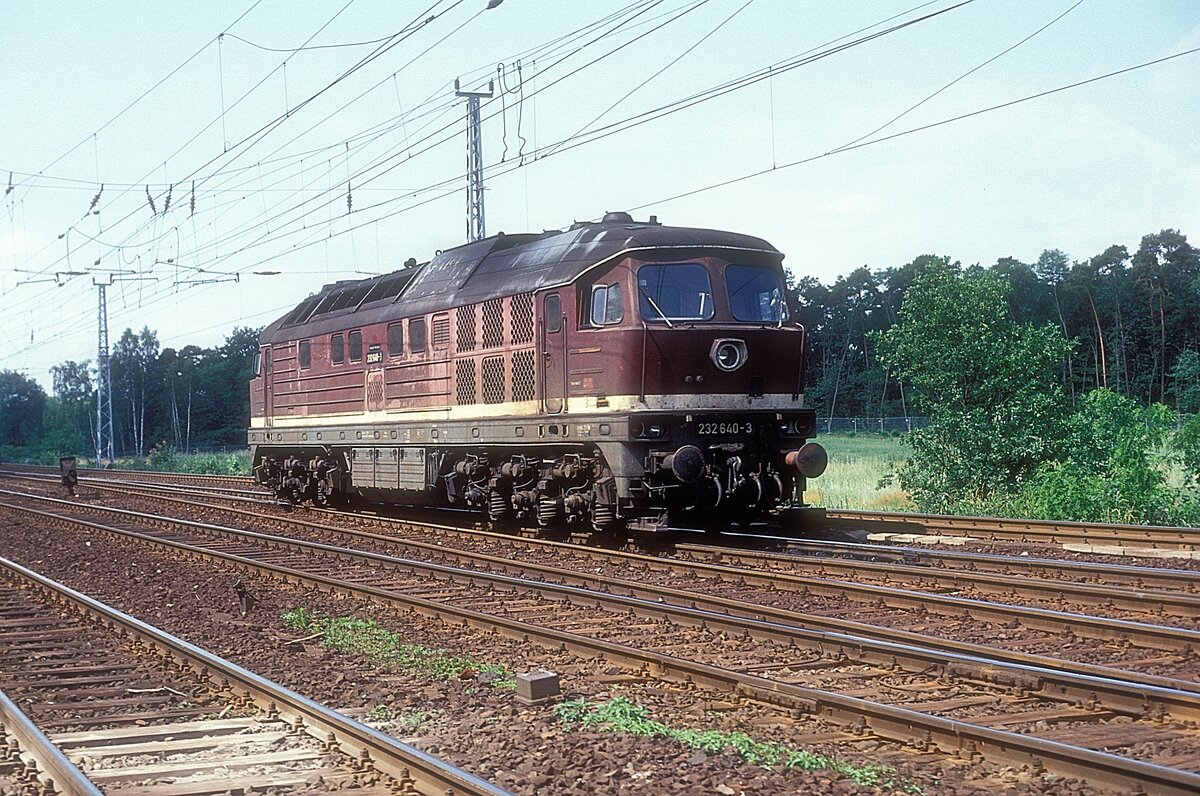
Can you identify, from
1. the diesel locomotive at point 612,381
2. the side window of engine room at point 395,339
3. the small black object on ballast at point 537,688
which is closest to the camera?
the small black object on ballast at point 537,688

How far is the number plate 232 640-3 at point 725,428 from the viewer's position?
14.2 meters

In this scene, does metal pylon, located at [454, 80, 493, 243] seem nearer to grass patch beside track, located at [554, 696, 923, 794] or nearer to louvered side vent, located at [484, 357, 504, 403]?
louvered side vent, located at [484, 357, 504, 403]

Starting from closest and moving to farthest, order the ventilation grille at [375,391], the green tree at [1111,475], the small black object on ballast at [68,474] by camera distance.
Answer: the green tree at [1111,475] < the ventilation grille at [375,391] < the small black object on ballast at [68,474]

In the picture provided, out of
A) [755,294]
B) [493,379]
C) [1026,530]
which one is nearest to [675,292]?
[755,294]

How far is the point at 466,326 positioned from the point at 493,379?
112 centimetres

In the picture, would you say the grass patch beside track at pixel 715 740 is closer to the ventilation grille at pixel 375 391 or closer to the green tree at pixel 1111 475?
the green tree at pixel 1111 475

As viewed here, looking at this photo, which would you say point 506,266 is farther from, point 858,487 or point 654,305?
point 858,487

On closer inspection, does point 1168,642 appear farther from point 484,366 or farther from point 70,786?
point 484,366

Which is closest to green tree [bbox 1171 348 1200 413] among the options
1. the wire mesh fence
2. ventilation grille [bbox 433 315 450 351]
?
the wire mesh fence

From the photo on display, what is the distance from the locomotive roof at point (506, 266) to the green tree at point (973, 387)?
6.69 meters

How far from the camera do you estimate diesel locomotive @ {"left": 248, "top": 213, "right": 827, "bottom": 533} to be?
1396 cm

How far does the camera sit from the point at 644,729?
668cm

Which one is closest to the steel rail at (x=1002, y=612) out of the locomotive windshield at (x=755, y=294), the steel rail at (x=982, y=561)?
the steel rail at (x=982, y=561)

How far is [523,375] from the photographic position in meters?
15.7
